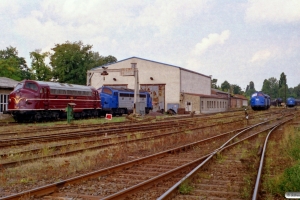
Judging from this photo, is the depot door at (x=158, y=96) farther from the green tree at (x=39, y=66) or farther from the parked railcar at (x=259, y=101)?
the green tree at (x=39, y=66)

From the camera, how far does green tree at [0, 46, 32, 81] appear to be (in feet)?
215

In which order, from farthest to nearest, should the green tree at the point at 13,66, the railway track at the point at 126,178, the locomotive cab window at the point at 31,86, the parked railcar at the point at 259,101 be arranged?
the green tree at the point at 13,66 → the parked railcar at the point at 259,101 → the locomotive cab window at the point at 31,86 → the railway track at the point at 126,178

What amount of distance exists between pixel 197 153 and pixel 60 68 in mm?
62452

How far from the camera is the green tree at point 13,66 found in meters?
65.5

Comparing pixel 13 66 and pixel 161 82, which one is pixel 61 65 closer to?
pixel 13 66

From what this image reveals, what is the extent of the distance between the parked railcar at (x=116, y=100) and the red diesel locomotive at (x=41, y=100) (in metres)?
5.22

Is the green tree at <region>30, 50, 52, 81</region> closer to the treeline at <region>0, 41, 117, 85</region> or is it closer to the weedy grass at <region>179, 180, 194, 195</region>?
the treeline at <region>0, 41, 117, 85</region>

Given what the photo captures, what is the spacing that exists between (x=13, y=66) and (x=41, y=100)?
173 ft

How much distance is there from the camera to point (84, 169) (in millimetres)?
9188

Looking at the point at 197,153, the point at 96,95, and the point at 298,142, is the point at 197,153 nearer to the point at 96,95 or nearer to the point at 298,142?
the point at 298,142

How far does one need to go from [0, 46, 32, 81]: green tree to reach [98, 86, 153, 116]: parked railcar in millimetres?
35743

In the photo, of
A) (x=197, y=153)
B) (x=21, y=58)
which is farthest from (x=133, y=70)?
(x=21, y=58)

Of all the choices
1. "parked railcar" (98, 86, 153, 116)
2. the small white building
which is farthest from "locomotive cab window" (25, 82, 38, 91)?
the small white building

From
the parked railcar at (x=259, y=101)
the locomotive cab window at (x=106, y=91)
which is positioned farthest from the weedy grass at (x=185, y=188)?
the parked railcar at (x=259, y=101)
